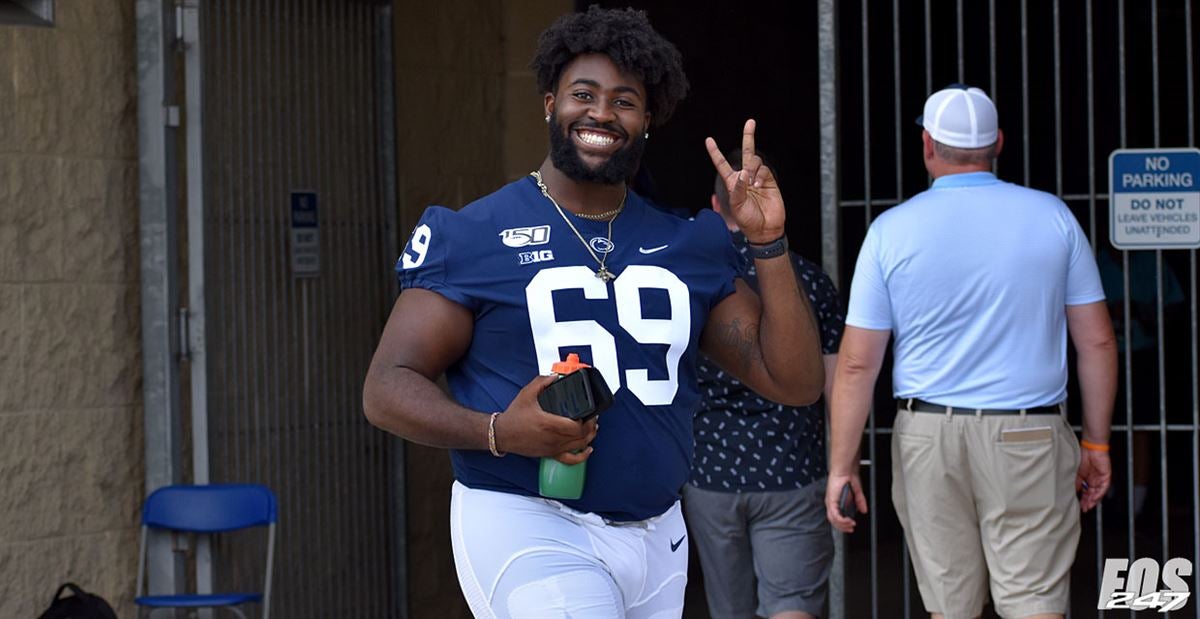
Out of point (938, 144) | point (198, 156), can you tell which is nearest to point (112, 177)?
point (198, 156)

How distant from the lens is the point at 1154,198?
215 inches

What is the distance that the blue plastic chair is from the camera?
5.65 m

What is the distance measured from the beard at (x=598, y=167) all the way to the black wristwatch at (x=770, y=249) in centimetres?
27

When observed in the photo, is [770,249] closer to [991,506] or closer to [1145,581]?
[991,506]

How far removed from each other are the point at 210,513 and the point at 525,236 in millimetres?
3047

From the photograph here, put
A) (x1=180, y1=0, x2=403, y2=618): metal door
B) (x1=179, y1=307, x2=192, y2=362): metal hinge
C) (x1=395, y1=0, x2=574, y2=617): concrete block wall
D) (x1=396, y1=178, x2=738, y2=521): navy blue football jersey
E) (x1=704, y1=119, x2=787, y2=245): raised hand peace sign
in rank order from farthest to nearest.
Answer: (x1=395, y1=0, x2=574, y2=617): concrete block wall < (x1=180, y1=0, x2=403, y2=618): metal door < (x1=179, y1=307, x2=192, y2=362): metal hinge < (x1=704, y1=119, x2=787, y2=245): raised hand peace sign < (x1=396, y1=178, x2=738, y2=521): navy blue football jersey

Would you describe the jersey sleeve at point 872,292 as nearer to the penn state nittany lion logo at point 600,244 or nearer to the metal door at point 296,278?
the penn state nittany lion logo at point 600,244

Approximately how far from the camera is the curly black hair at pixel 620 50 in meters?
3.09

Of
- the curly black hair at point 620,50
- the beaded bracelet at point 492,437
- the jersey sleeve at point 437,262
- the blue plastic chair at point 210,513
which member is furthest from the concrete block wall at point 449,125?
the beaded bracelet at point 492,437

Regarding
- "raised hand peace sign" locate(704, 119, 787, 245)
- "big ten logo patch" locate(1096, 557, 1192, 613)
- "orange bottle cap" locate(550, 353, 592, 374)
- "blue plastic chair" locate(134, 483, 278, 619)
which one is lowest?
"big ten logo patch" locate(1096, 557, 1192, 613)

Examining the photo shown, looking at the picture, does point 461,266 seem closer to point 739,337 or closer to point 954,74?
point 739,337

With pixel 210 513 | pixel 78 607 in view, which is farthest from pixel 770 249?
pixel 210 513

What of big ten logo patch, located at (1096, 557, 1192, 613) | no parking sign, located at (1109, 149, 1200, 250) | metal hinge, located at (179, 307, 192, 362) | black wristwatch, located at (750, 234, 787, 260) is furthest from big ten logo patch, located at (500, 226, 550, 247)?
big ten logo patch, located at (1096, 557, 1192, 613)

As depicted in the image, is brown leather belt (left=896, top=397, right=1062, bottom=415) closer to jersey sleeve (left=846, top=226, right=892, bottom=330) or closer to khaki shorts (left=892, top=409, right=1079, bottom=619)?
khaki shorts (left=892, top=409, right=1079, bottom=619)
